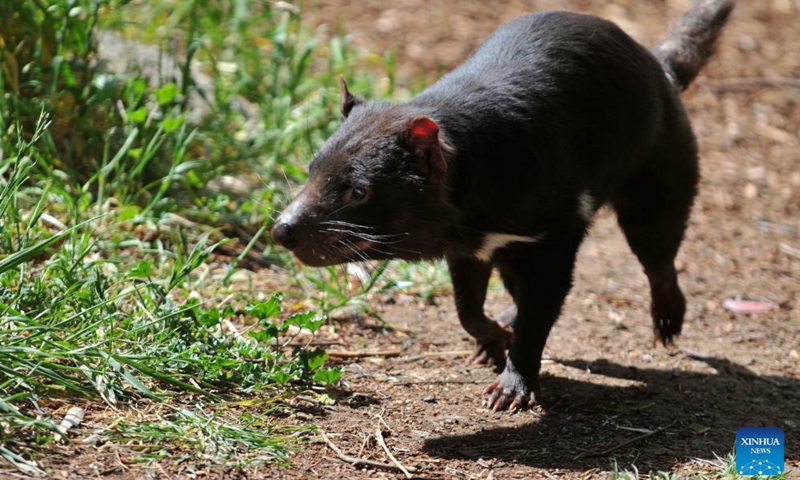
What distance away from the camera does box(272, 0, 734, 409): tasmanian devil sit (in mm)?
3725

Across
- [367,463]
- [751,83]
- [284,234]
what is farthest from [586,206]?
[751,83]

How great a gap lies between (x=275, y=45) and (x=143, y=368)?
3.58m

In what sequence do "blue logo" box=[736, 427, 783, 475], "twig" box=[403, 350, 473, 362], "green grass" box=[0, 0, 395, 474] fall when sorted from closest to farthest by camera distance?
"green grass" box=[0, 0, 395, 474]
"blue logo" box=[736, 427, 783, 475]
"twig" box=[403, 350, 473, 362]

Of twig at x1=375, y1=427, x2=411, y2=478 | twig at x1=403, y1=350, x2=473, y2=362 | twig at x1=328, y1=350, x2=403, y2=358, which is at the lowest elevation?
twig at x1=403, y1=350, x2=473, y2=362

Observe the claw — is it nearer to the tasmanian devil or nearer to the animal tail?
the tasmanian devil

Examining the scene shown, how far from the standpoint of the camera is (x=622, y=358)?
484cm

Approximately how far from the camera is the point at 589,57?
168 inches

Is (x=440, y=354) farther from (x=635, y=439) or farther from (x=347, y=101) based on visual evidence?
(x=347, y=101)

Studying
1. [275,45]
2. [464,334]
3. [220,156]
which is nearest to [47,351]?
[464,334]

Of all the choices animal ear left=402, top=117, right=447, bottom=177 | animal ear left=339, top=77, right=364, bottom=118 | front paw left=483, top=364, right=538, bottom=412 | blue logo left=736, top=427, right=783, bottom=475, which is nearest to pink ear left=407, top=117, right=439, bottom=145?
animal ear left=402, top=117, right=447, bottom=177

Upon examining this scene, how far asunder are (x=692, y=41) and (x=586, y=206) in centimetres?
155

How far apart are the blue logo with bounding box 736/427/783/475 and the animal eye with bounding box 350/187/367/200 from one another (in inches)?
63.2

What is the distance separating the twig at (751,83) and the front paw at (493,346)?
4779 millimetres

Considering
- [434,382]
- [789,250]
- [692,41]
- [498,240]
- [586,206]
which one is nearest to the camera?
[498,240]
